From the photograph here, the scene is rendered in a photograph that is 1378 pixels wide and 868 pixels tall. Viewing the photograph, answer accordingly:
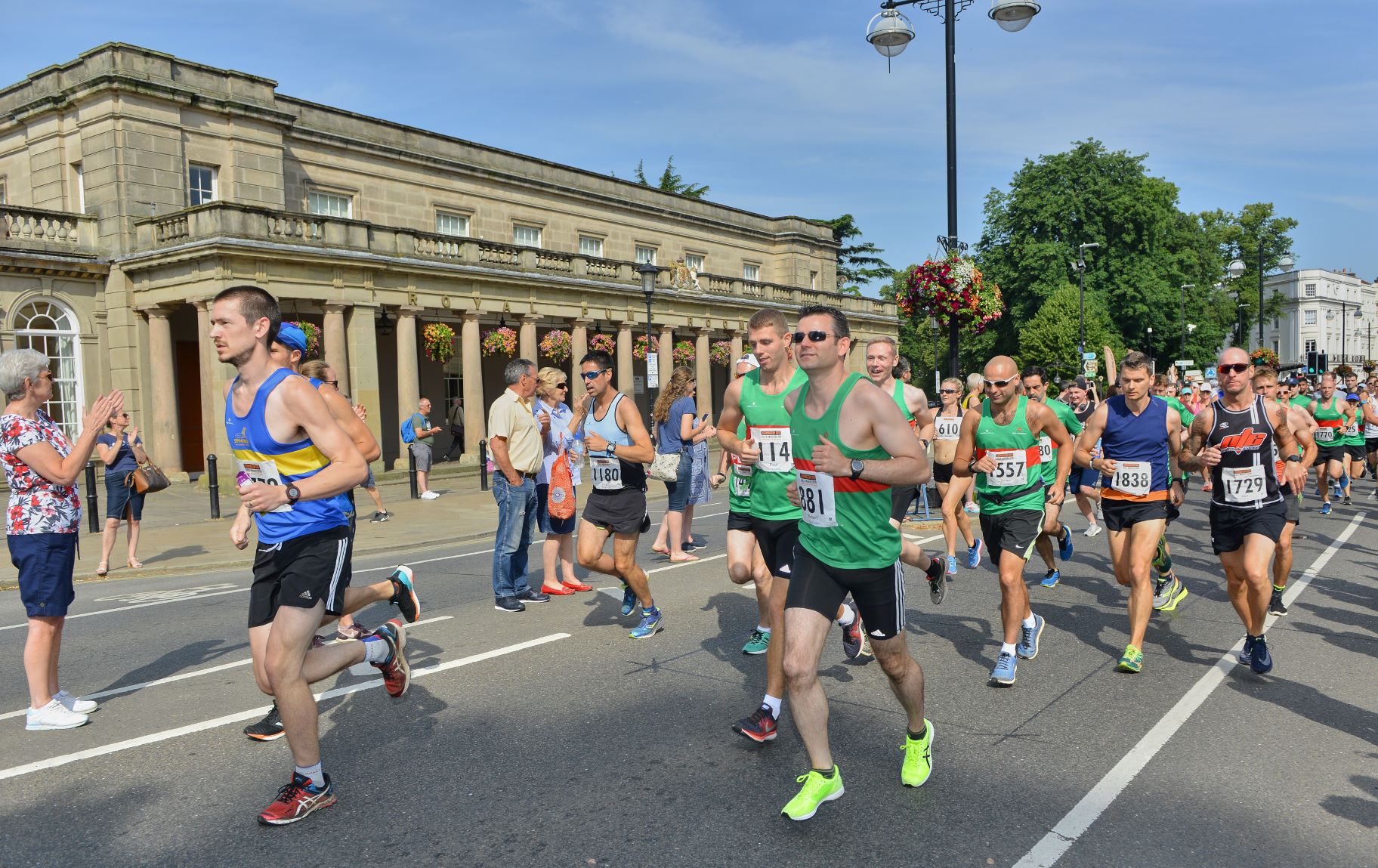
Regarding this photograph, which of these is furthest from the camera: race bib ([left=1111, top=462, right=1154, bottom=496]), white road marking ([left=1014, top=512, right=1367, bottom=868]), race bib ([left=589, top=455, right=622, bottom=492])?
race bib ([left=589, top=455, right=622, bottom=492])

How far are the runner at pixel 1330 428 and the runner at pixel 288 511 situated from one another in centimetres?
1473

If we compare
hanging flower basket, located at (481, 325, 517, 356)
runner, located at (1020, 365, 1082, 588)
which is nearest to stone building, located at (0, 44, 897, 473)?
hanging flower basket, located at (481, 325, 517, 356)

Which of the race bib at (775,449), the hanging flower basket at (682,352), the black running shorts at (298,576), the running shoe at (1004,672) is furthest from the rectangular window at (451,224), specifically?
the black running shorts at (298,576)

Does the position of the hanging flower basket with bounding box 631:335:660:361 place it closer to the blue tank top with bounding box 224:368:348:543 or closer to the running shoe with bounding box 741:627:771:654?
the running shoe with bounding box 741:627:771:654

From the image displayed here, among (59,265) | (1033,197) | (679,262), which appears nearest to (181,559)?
(59,265)

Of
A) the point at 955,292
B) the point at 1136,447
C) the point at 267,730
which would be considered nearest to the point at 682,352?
the point at 955,292

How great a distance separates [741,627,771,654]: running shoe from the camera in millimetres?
6441

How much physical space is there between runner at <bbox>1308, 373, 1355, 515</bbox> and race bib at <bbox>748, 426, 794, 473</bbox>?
40.2 ft

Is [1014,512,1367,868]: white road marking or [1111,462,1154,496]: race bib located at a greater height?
[1111,462,1154,496]: race bib

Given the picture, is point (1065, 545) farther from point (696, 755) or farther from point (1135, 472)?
point (696, 755)

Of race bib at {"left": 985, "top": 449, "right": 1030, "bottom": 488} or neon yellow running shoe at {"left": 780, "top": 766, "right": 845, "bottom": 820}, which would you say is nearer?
neon yellow running shoe at {"left": 780, "top": 766, "right": 845, "bottom": 820}

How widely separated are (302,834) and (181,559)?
32.6 ft

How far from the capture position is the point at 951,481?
988 centimetres

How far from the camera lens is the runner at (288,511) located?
3.98m
